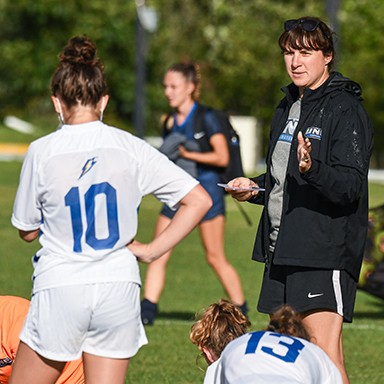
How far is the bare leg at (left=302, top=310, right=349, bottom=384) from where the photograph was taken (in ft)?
17.7

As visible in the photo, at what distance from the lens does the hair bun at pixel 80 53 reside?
4922mm

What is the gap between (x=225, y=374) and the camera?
14.2ft

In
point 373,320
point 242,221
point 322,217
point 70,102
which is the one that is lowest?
point 242,221

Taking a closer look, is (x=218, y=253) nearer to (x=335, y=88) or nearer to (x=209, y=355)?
(x=335, y=88)

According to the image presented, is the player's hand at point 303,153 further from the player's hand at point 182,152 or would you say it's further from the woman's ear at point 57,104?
the player's hand at point 182,152

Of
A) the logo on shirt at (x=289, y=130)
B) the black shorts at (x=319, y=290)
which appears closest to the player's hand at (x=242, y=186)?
the logo on shirt at (x=289, y=130)

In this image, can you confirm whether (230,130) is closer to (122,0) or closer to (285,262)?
(285,262)

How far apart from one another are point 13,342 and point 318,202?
168 centimetres

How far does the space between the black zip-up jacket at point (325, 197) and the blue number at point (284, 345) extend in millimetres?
1101

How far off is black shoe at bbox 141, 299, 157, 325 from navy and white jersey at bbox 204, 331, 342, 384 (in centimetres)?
556

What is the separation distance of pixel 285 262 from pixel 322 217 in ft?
0.86

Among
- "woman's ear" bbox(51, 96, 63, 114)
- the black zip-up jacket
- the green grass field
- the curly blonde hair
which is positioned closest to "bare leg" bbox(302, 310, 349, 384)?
the black zip-up jacket

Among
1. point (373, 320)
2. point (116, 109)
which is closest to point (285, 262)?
point (373, 320)

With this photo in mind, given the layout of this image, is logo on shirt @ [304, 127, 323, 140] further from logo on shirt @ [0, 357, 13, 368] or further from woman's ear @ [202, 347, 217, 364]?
logo on shirt @ [0, 357, 13, 368]
